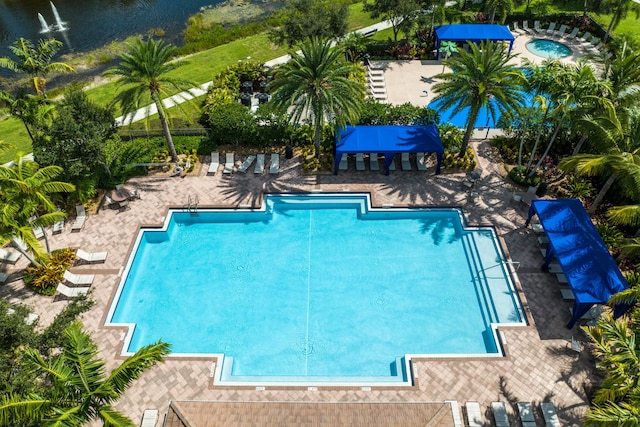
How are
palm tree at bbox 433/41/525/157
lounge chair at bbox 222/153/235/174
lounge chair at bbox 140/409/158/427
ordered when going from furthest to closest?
lounge chair at bbox 222/153/235/174 < palm tree at bbox 433/41/525/157 < lounge chair at bbox 140/409/158/427

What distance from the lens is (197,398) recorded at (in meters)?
18.6

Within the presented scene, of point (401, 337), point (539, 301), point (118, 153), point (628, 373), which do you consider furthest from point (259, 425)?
point (118, 153)

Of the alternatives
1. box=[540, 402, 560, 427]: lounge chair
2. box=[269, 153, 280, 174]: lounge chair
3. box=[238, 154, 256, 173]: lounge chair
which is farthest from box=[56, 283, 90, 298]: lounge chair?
box=[540, 402, 560, 427]: lounge chair

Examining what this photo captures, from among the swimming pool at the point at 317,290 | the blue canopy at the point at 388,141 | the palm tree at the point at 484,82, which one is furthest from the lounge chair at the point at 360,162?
the palm tree at the point at 484,82

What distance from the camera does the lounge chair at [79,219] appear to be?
1014 inches

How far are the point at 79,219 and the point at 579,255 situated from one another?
2883 cm

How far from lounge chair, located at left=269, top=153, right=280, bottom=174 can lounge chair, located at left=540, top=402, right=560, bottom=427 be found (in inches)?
808

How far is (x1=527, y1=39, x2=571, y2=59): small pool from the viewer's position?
42.6 m

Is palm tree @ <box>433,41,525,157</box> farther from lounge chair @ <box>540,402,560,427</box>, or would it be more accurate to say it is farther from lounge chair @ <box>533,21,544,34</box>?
lounge chair @ <box>533,21,544,34</box>

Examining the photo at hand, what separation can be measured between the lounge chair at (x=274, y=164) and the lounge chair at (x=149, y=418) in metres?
16.6

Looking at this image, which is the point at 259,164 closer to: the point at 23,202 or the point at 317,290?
the point at 317,290

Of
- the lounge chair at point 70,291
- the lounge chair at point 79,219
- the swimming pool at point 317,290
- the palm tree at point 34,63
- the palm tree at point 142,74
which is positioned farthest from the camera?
the palm tree at point 34,63

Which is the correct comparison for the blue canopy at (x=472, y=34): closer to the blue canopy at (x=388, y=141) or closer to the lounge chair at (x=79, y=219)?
the blue canopy at (x=388, y=141)

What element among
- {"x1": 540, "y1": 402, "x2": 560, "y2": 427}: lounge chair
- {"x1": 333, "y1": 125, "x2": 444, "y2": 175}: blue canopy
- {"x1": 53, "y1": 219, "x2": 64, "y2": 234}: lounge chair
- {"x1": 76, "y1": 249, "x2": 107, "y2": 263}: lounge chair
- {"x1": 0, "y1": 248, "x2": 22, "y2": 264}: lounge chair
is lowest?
{"x1": 540, "y1": 402, "x2": 560, "y2": 427}: lounge chair
